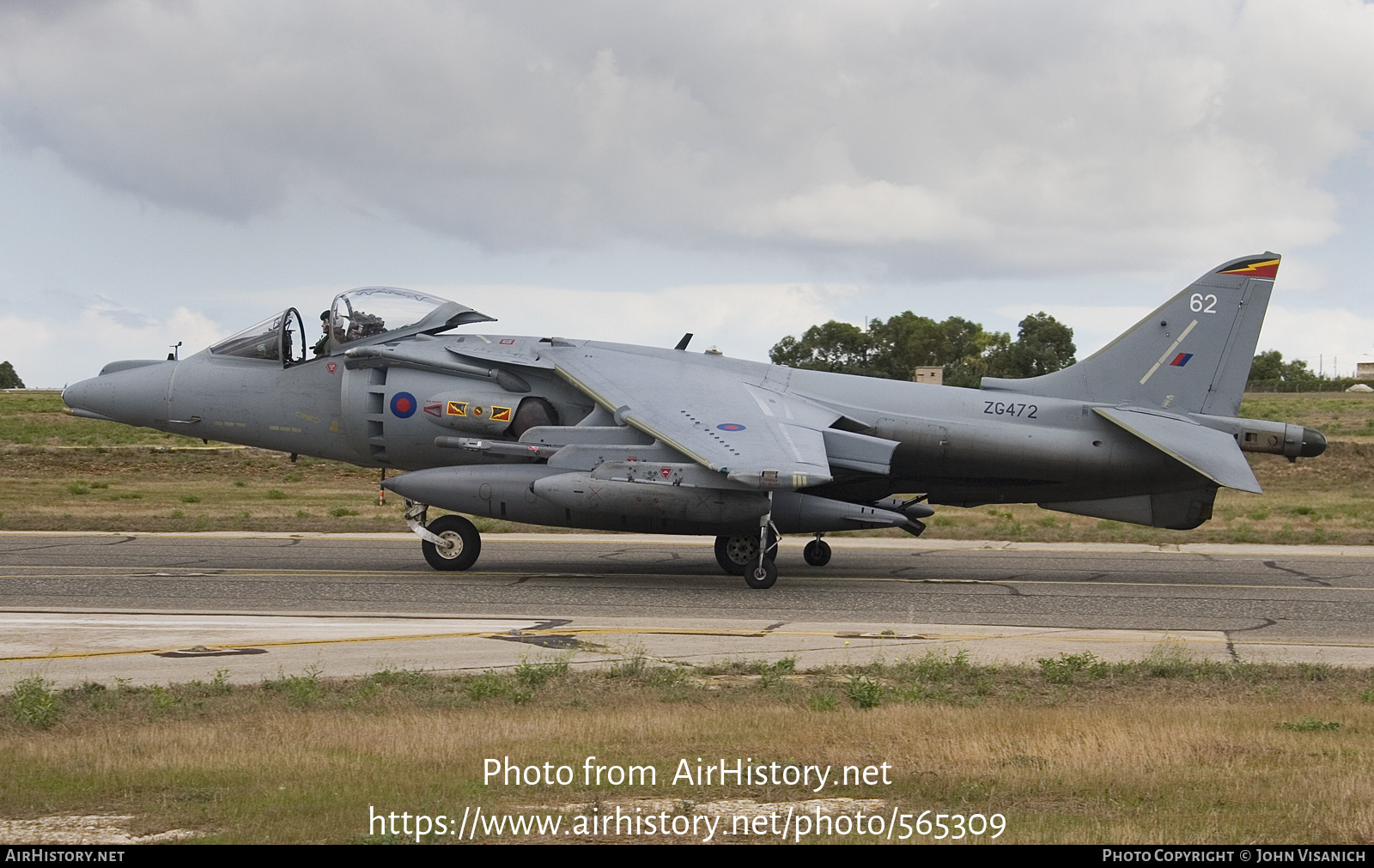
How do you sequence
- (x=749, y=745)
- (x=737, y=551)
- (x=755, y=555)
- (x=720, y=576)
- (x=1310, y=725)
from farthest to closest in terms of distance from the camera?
(x=720, y=576)
(x=737, y=551)
(x=755, y=555)
(x=1310, y=725)
(x=749, y=745)

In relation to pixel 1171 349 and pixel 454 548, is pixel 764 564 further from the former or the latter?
pixel 1171 349

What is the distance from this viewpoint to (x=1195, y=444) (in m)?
18.4

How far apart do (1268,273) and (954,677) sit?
1138 centimetres

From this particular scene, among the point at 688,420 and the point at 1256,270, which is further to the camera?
the point at 1256,270

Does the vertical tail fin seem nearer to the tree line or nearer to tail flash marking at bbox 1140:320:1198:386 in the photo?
tail flash marking at bbox 1140:320:1198:386

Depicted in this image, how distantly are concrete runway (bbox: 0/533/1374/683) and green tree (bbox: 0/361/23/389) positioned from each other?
130279 millimetres

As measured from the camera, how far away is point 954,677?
1148cm

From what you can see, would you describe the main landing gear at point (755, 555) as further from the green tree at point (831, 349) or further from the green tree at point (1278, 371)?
the green tree at point (1278, 371)

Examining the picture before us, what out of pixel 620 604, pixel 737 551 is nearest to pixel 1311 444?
pixel 737 551

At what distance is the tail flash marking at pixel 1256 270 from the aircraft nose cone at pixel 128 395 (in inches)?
667

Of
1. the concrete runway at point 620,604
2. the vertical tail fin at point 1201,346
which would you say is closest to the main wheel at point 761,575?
the concrete runway at point 620,604

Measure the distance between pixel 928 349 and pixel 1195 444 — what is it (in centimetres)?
5988

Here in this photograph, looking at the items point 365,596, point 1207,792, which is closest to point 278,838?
point 1207,792

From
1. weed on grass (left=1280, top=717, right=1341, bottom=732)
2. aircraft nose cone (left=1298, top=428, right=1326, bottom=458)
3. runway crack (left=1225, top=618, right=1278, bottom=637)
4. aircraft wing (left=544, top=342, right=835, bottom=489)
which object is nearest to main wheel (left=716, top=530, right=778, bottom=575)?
aircraft wing (left=544, top=342, right=835, bottom=489)
